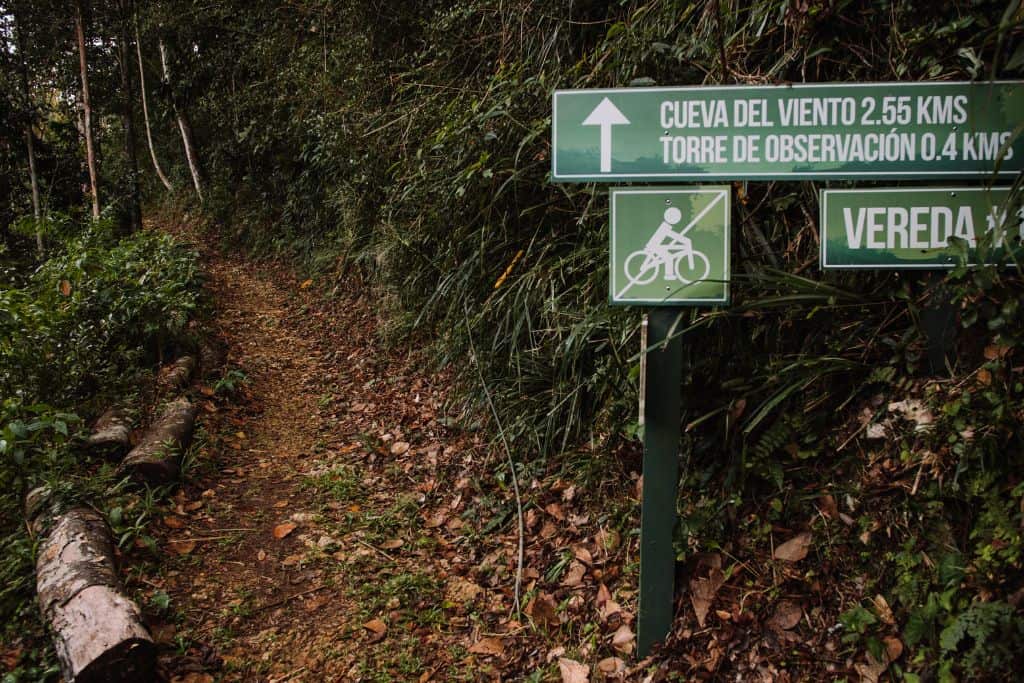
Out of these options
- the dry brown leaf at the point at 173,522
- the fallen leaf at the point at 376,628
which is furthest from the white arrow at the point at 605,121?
the dry brown leaf at the point at 173,522

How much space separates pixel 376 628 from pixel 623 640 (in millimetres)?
1278

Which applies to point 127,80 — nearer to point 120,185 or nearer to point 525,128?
point 120,185

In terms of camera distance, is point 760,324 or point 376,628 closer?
point 760,324

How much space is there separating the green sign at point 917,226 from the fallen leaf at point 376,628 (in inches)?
106

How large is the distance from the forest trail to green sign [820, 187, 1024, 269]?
258 cm

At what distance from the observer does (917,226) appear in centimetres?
245

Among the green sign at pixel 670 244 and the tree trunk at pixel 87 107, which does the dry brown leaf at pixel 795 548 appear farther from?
the tree trunk at pixel 87 107

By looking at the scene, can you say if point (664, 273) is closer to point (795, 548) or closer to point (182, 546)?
point (795, 548)

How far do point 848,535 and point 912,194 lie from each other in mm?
1349

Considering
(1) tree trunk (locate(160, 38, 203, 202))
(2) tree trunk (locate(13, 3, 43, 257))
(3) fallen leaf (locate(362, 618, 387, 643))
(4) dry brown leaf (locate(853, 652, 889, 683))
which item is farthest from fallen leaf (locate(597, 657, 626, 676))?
(1) tree trunk (locate(160, 38, 203, 202))

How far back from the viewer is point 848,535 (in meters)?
2.86

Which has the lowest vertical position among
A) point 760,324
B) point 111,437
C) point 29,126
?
point 111,437

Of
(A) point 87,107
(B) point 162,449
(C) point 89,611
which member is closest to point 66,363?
(B) point 162,449

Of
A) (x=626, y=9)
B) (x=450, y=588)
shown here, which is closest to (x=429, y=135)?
(x=626, y=9)
